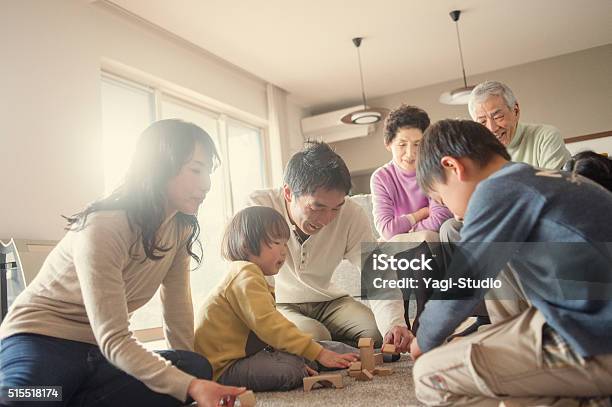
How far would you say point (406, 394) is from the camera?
3.90 feet

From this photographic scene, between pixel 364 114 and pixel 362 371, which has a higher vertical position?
pixel 364 114

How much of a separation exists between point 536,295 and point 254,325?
0.73 meters

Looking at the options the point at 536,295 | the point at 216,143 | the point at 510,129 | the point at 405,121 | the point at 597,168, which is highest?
the point at 216,143

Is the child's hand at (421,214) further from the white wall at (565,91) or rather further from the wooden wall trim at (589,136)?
the wooden wall trim at (589,136)

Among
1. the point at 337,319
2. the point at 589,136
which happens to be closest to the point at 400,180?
the point at 337,319

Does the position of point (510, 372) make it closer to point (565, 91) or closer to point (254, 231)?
point (254, 231)

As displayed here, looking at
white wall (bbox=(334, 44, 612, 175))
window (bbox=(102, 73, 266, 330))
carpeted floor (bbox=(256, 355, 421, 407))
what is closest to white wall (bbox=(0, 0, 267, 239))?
window (bbox=(102, 73, 266, 330))

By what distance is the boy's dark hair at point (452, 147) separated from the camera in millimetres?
998

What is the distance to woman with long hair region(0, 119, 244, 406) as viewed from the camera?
3.37 ft

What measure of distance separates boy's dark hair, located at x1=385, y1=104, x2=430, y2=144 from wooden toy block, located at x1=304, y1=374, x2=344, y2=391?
116 cm

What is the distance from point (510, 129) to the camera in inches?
80.2

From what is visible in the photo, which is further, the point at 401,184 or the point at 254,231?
the point at 401,184

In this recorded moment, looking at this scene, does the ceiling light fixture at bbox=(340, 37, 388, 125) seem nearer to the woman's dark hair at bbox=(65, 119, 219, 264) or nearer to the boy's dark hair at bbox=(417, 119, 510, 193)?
the woman's dark hair at bbox=(65, 119, 219, 264)

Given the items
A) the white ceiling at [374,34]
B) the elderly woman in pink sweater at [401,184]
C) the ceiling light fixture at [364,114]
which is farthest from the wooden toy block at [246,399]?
the ceiling light fixture at [364,114]
